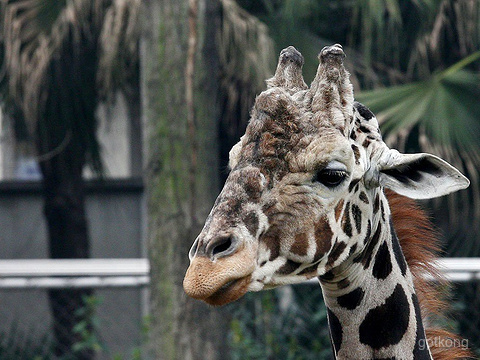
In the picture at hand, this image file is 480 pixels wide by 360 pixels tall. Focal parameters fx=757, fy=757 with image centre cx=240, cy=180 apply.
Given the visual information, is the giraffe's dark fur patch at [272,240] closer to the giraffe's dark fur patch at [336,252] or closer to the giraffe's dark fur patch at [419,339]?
the giraffe's dark fur patch at [336,252]

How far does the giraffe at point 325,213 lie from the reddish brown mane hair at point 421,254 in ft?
0.50

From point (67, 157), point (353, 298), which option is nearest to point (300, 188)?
point (353, 298)

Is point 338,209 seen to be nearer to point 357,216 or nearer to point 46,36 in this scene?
point 357,216

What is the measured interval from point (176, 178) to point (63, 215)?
164 inches

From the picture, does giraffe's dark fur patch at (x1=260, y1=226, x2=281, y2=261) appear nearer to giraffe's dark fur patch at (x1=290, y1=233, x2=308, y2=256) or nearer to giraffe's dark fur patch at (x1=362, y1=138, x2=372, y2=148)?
giraffe's dark fur patch at (x1=290, y1=233, x2=308, y2=256)

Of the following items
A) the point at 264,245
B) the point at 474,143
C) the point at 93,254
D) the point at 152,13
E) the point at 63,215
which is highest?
the point at 152,13

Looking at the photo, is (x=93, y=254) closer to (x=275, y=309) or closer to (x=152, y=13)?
(x=275, y=309)

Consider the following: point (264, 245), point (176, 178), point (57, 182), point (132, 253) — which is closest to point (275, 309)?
point (176, 178)

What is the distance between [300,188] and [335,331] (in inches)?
22.6

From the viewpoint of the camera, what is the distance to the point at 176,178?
4.11 meters

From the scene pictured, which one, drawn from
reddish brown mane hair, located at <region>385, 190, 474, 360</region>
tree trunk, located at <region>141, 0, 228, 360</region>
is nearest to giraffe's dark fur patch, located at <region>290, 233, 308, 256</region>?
reddish brown mane hair, located at <region>385, 190, 474, 360</region>

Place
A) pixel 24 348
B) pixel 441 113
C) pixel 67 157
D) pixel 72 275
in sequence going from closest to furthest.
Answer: pixel 72 275
pixel 24 348
pixel 441 113
pixel 67 157

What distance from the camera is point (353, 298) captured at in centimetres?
244

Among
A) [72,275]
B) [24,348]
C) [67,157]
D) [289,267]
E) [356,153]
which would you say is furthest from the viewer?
[67,157]
